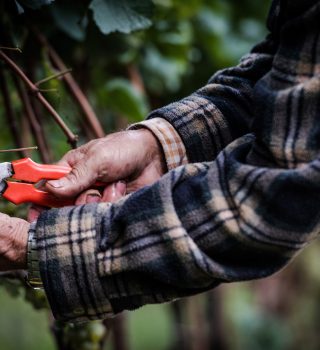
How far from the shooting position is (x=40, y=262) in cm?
126

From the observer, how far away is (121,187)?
147 cm

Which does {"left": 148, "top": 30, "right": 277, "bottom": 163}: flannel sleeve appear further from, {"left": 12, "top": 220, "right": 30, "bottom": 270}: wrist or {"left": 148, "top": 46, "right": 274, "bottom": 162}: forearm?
{"left": 12, "top": 220, "right": 30, "bottom": 270}: wrist

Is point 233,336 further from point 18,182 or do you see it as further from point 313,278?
point 18,182

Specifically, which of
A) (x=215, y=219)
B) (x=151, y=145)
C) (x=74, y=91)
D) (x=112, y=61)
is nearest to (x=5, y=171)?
(x=151, y=145)

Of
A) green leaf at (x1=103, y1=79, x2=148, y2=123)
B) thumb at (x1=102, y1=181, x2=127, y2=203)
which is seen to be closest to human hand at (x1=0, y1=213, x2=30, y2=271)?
thumb at (x1=102, y1=181, x2=127, y2=203)

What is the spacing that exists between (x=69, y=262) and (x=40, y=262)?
55 mm

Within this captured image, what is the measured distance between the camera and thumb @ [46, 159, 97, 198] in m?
1.37

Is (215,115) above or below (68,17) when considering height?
below

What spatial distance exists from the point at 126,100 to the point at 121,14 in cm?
75

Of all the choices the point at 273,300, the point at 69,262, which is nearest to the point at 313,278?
the point at 273,300

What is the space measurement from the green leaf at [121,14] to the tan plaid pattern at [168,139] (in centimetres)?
31

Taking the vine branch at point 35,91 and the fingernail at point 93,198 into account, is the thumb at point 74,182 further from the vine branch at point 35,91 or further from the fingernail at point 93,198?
the vine branch at point 35,91

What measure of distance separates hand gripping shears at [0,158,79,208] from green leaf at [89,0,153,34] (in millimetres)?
439

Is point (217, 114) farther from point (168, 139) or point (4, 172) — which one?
point (4, 172)
